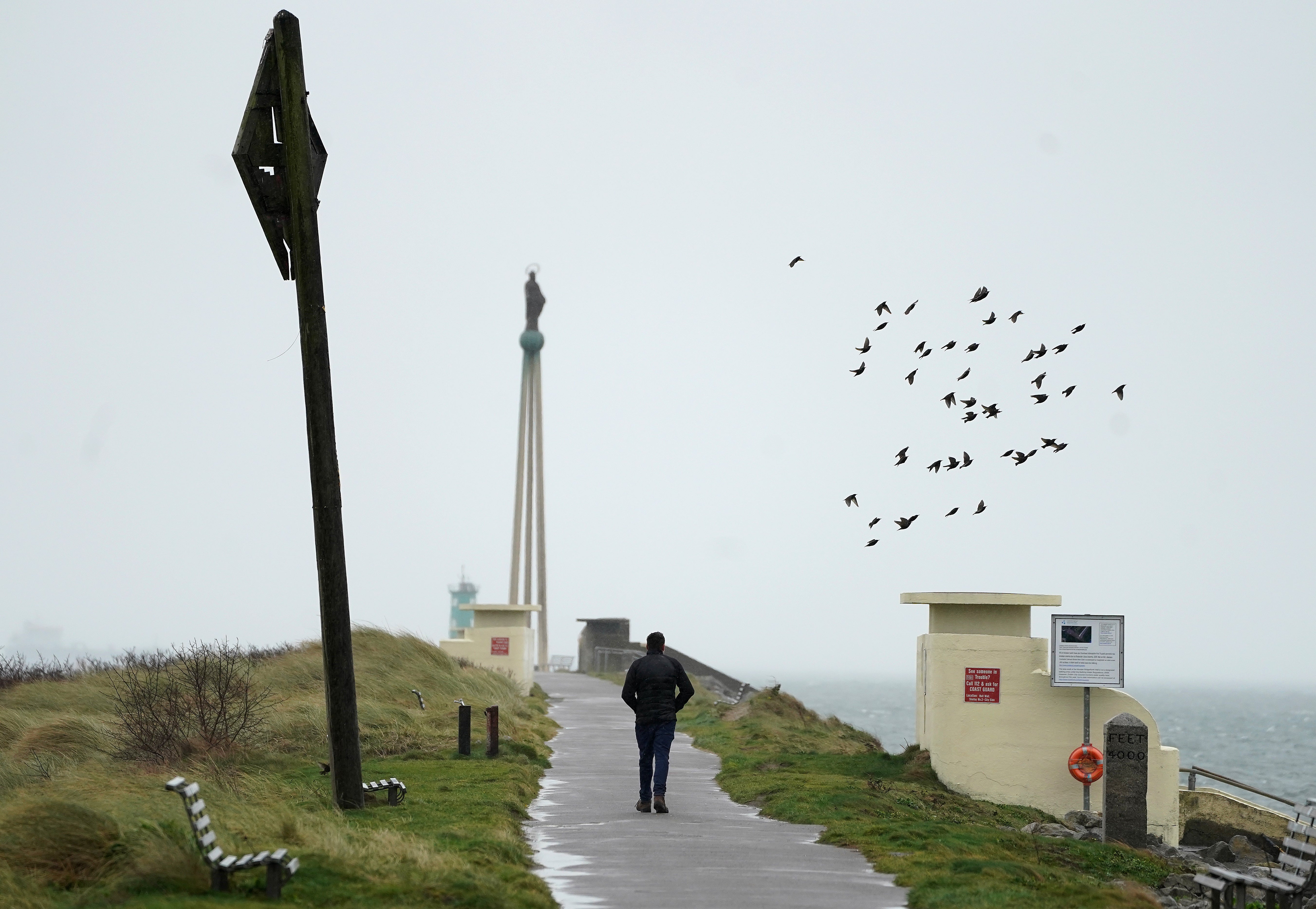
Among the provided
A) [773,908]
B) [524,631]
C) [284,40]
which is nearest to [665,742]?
[773,908]

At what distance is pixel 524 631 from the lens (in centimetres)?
3744

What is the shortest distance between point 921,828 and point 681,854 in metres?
3.16

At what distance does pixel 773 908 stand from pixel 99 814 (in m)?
4.92

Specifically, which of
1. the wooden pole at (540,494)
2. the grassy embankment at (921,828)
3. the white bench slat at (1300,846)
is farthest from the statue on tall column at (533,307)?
the white bench slat at (1300,846)

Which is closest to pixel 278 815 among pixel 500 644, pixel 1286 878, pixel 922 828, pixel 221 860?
pixel 221 860

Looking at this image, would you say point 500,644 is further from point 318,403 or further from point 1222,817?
point 318,403

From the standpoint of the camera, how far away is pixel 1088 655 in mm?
19500

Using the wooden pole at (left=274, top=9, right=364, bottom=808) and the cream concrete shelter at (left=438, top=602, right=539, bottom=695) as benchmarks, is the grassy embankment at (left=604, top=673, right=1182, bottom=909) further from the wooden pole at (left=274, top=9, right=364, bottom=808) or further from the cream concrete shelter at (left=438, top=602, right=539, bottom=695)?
the cream concrete shelter at (left=438, top=602, right=539, bottom=695)

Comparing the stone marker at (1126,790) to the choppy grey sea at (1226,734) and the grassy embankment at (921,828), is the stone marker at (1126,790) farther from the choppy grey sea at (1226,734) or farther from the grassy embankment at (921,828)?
the choppy grey sea at (1226,734)

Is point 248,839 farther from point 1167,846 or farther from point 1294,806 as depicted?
point 1167,846

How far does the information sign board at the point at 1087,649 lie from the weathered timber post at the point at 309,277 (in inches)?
409

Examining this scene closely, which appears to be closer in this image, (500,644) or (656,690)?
(656,690)

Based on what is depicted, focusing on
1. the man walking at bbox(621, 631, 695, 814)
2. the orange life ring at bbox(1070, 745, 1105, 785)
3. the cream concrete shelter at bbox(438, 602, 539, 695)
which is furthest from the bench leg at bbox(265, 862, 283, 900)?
the cream concrete shelter at bbox(438, 602, 539, 695)

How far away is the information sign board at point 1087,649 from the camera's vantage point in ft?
63.7
